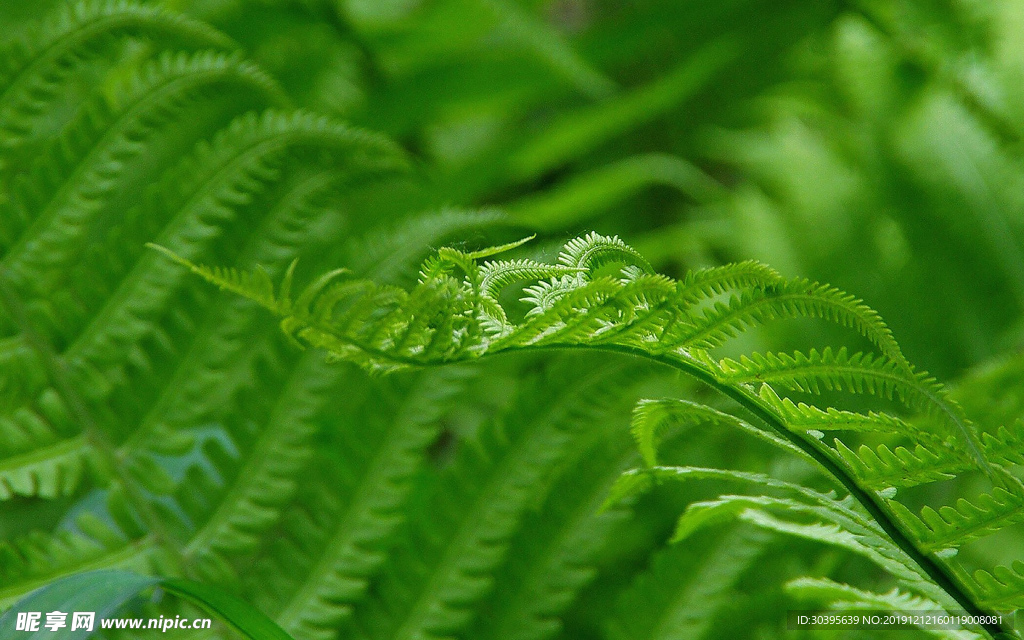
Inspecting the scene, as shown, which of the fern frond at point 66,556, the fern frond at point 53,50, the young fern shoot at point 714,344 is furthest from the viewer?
the fern frond at point 53,50

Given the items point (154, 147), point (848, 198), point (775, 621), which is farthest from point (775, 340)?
point (154, 147)

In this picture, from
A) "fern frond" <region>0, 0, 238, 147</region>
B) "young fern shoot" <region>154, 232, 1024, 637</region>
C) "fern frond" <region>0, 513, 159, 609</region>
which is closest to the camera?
"young fern shoot" <region>154, 232, 1024, 637</region>

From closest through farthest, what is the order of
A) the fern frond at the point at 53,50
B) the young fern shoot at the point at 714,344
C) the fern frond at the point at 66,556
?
the young fern shoot at the point at 714,344
the fern frond at the point at 66,556
the fern frond at the point at 53,50

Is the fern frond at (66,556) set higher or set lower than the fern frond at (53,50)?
lower

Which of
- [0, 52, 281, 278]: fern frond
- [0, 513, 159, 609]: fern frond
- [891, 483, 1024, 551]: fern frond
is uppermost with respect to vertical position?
[0, 52, 281, 278]: fern frond

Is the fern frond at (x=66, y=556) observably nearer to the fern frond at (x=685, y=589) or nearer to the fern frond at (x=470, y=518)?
the fern frond at (x=470, y=518)

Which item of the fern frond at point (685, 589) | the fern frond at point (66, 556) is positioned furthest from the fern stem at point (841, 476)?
the fern frond at point (66, 556)

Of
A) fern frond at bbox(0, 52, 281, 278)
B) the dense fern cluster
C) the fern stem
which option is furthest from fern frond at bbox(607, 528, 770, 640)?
fern frond at bbox(0, 52, 281, 278)

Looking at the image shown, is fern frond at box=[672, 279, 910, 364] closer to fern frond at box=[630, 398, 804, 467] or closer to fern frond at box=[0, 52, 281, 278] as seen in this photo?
fern frond at box=[630, 398, 804, 467]
